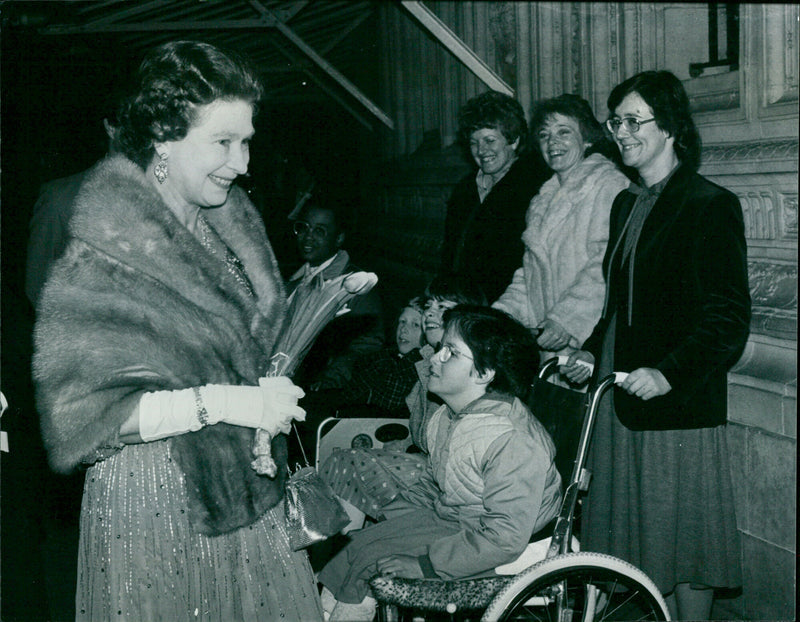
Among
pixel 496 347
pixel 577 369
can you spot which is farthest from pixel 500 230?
pixel 496 347

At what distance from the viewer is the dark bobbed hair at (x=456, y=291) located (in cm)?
394

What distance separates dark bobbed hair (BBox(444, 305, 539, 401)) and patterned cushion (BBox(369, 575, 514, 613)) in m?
0.68

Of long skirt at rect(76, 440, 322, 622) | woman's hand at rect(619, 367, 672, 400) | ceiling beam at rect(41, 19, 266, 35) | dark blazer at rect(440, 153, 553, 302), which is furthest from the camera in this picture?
ceiling beam at rect(41, 19, 266, 35)

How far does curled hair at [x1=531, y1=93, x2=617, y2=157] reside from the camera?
426 cm

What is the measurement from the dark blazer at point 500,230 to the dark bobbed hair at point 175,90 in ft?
8.03

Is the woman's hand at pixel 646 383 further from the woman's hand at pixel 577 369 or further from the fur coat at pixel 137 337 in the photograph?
the fur coat at pixel 137 337

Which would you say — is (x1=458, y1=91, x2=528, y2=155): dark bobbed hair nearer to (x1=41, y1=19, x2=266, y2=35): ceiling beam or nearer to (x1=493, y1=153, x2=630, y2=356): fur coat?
(x1=493, y1=153, x2=630, y2=356): fur coat

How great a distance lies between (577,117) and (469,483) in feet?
6.21

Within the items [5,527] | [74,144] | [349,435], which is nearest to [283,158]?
[74,144]

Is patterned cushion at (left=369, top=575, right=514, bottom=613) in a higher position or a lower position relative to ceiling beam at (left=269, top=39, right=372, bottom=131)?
lower

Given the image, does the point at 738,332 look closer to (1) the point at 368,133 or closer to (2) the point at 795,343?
(2) the point at 795,343

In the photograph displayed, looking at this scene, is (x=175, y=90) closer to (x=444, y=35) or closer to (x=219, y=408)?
(x=219, y=408)

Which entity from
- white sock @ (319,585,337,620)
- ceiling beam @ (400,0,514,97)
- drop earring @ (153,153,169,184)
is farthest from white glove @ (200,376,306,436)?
ceiling beam @ (400,0,514,97)

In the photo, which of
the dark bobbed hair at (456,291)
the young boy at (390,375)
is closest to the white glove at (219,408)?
the dark bobbed hair at (456,291)
